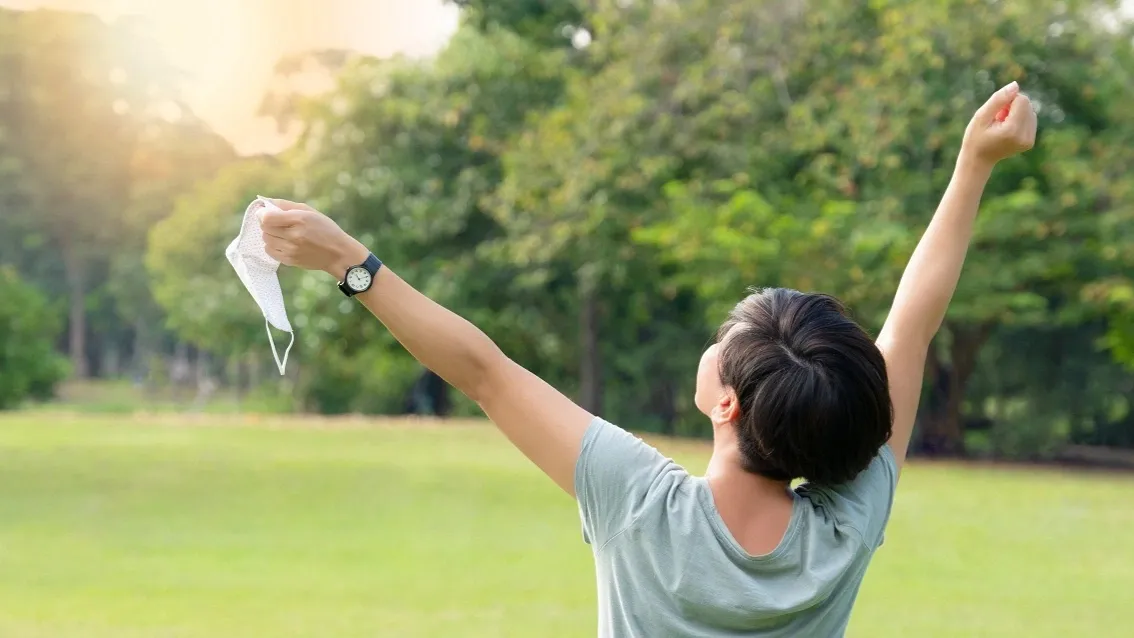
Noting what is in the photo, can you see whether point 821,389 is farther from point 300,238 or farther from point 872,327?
point 872,327

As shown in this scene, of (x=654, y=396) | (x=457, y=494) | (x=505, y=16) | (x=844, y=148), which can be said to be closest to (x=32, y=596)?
(x=457, y=494)

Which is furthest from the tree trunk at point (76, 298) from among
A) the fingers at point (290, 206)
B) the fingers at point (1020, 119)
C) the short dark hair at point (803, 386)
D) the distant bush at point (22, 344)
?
the short dark hair at point (803, 386)

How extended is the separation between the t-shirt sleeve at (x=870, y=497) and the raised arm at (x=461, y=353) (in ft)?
1.11

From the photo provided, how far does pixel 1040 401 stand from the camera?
2239 cm

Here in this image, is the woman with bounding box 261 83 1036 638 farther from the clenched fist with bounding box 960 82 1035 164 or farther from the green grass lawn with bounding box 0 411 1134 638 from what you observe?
the green grass lawn with bounding box 0 411 1134 638

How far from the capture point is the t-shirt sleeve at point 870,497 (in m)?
1.65

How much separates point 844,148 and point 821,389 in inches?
692

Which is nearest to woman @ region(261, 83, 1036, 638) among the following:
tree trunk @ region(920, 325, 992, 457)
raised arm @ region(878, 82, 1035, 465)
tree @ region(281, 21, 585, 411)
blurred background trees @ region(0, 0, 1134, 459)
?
raised arm @ region(878, 82, 1035, 465)

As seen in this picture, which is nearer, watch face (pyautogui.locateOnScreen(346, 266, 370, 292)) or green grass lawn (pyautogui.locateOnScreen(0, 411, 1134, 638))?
watch face (pyautogui.locateOnScreen(346, 266, 370, 292))

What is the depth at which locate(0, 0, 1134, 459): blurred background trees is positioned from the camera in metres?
17.5

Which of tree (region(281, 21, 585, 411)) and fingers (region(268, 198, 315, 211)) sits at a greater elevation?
tree (region(281, 21, 585, 411))

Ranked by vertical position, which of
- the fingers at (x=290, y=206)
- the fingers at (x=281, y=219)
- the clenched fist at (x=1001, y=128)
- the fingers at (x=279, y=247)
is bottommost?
the fingers at (x=279, y=247)

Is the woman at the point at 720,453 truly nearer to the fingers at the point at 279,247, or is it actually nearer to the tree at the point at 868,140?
the fingers at the point at 279,247

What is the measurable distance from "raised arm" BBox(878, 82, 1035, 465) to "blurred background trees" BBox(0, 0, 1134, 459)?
11.9m
